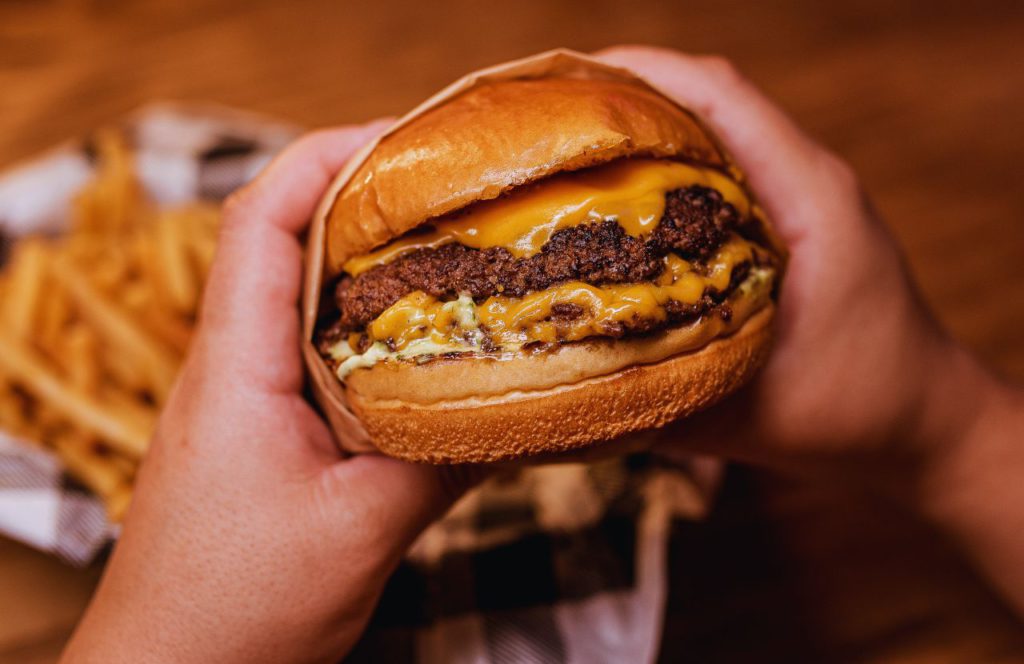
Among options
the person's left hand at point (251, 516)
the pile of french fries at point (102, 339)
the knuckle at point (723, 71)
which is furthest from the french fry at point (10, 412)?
the knuckle at point (723, 71)

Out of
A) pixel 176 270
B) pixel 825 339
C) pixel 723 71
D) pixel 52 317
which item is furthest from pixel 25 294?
pixel 825 339

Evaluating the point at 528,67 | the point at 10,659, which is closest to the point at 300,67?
the point at 528,67

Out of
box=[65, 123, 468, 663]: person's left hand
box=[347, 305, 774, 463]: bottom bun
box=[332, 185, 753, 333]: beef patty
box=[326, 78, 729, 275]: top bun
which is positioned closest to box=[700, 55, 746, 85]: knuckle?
box=[326, 78, 729, 275]: top bun

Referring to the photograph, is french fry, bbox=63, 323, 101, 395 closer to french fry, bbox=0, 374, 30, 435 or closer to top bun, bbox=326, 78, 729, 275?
french fry, bbox=0, 374, 30, 435

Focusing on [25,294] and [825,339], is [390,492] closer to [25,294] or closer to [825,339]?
[825,339]

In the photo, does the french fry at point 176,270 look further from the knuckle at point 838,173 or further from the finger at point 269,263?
the knuckle at point 838,173

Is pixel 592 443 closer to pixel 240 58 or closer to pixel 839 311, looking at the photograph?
pixel 839 311
